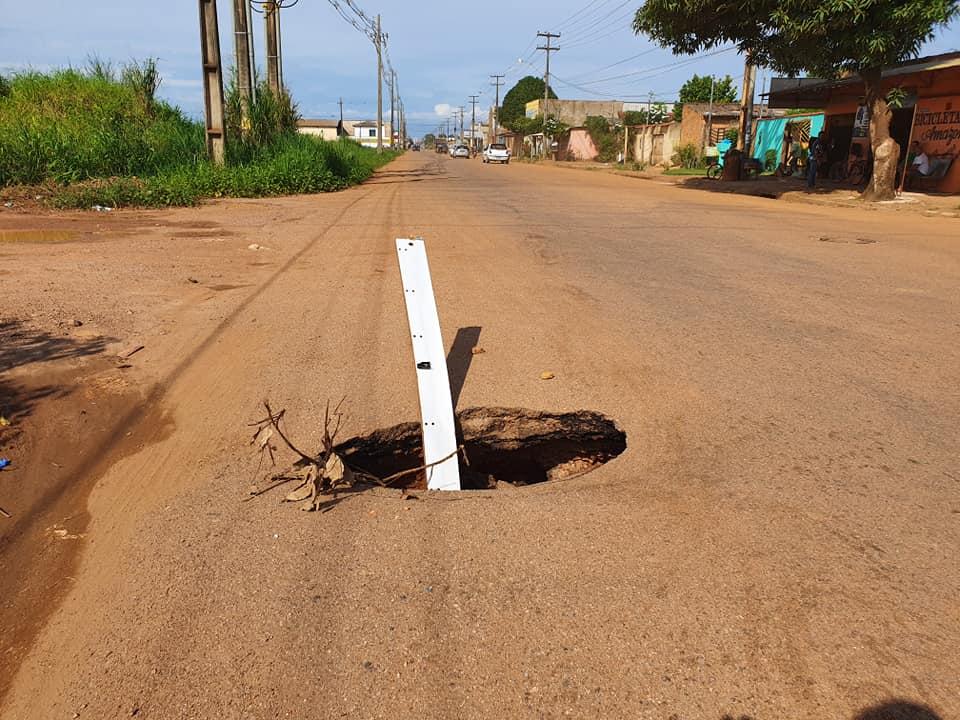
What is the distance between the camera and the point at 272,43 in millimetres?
21672

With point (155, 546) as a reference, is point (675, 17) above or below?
above

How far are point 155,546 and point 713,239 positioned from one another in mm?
9157

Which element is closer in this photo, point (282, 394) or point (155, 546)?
point (155, 546)

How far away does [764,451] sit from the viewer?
331 centimetres

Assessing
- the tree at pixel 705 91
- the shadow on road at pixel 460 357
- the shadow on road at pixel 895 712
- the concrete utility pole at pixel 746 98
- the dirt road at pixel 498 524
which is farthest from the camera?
the tree at pixel 705 91

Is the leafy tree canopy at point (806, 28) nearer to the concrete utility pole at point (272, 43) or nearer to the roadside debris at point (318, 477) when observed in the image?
the concrete utility pole at point (272, 43)

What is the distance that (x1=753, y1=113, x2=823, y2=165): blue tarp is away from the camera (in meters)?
26.8

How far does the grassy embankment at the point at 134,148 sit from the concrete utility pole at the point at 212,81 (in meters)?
0.36

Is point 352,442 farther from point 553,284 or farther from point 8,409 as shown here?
point 553,284

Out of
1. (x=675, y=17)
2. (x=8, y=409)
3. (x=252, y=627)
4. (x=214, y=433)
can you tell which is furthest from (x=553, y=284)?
(x=675, y=17)

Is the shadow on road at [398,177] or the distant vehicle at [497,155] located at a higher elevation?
the distant vehicle at [497,155]

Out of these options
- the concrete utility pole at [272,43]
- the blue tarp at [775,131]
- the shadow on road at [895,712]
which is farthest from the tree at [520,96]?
the shadow on road at [895,712]

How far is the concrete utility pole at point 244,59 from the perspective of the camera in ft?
61.6

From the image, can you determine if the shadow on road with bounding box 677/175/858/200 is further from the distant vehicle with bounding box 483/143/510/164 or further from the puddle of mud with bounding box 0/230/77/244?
the distant vehicle with bounding box 483/143/510/164
